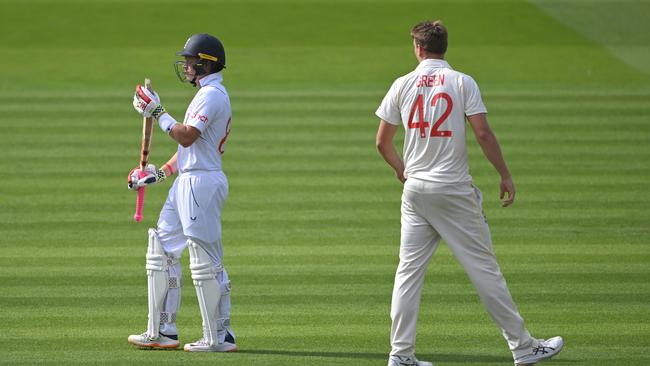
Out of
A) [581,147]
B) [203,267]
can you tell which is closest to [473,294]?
[203,267]

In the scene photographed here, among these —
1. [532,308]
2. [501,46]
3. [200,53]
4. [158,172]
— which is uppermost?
[501,46]

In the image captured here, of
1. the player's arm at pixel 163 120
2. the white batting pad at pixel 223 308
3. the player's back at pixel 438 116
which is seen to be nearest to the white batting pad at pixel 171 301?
the white batting pad at pixel 223 308

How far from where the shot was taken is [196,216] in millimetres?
6887

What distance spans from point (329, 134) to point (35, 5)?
10640 millimetres

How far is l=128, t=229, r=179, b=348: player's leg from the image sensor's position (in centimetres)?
700

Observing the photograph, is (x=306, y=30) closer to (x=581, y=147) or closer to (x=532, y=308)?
(x=581, y=147)

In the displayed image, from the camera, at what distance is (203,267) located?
6879 mm

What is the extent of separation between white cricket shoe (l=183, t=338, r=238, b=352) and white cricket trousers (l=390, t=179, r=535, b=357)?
108 cm

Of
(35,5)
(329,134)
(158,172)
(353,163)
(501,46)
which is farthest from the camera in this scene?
(35,5)

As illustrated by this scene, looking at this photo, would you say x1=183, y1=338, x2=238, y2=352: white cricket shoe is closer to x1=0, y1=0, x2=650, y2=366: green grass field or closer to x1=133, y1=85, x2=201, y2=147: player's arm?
x1=0, y1=0, x2=650, y2=366: green grass field

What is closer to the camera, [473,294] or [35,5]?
[473,294]

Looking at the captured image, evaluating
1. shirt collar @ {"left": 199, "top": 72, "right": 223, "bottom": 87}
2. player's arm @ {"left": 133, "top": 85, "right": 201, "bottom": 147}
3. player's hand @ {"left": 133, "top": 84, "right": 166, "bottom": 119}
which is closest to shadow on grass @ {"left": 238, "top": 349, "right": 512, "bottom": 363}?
player's arm @ {"left": 133, "top": 85, "right": 201, "bottom": 147}

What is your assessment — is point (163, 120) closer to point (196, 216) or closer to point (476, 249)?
point (196, 216)

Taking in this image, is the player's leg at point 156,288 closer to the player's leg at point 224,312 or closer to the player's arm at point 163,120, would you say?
the player's leg at point 224,312
